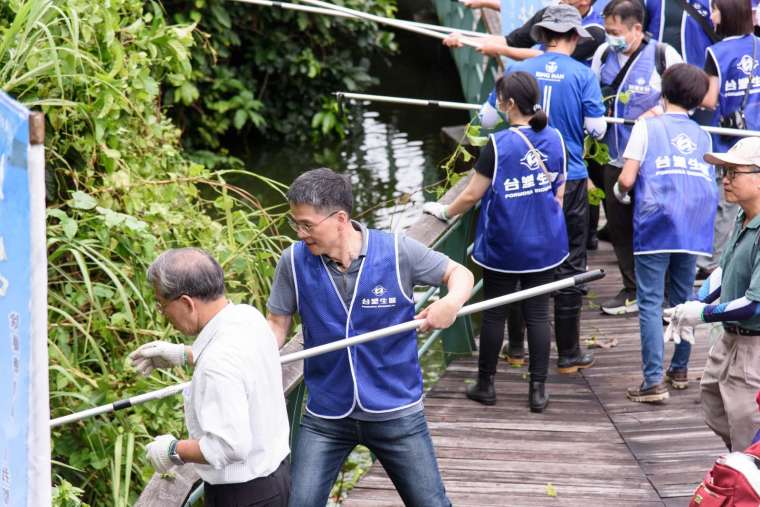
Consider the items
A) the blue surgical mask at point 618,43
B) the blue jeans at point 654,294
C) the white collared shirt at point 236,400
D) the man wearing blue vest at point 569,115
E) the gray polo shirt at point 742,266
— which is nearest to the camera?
the white collared shirt at point 236,400

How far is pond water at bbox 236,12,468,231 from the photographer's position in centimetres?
1078

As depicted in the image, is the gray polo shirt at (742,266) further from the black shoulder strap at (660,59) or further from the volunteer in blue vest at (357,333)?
the black shoulder strap at (660,59)

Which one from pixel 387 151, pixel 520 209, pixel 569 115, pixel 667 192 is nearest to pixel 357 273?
pixel 520 209

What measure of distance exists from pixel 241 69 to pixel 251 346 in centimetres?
889

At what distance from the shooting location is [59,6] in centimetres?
576

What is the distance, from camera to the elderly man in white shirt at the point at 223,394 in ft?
10.5

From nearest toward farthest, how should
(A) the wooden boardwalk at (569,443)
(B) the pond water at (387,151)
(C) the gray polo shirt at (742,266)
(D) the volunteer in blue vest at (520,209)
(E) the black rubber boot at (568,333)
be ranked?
1. (C) the gray polo shirt at (742,266)
2. (A) the wooden boardwalk at (569,443)
3. (D) the volunteer in blue vest at (520,209)
4. (E) the black rubber boot at (568,333)
5. (B) the pond water at (387,151)

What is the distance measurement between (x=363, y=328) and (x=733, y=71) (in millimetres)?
3404

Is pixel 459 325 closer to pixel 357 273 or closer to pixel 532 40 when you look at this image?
pixel 532 40

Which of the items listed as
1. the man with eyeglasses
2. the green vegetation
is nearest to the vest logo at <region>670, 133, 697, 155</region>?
the man with eyeglasses

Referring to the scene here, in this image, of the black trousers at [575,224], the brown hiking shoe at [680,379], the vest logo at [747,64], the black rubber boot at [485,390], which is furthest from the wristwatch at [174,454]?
the vest logo at [747,64]

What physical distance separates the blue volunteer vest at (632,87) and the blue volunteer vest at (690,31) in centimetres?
70

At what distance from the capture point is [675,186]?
562cm

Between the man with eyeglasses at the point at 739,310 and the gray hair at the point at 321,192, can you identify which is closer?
the gray hair at the point at 321,192
